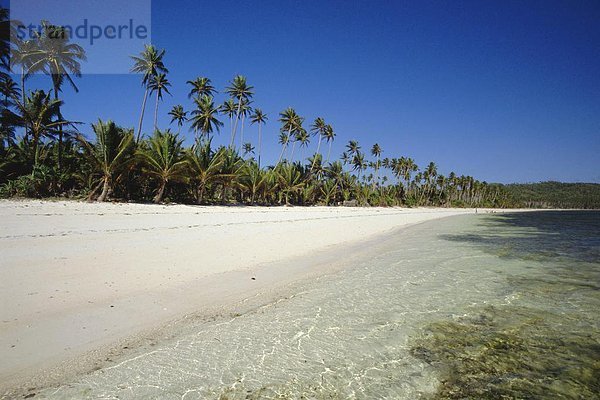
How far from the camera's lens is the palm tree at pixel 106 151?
766 inches

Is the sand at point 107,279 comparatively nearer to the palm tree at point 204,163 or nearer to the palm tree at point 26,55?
the palm tree at point 204,163

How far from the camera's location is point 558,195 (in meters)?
158

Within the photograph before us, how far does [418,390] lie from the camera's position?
2.65m

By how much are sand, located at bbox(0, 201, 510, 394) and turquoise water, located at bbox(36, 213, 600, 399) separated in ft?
1.77

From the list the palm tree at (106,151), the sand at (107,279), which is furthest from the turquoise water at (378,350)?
the palm tree at (106,151)

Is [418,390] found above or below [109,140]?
below

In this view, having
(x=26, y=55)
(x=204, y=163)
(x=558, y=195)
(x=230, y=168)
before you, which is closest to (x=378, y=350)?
(x=204, y=163)

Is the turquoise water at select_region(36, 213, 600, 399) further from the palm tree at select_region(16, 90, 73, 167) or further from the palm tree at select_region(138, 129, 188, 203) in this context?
the palm tree at select_region(16, 90, 73, 167)

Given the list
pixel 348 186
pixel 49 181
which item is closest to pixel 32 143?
pixel 49 181

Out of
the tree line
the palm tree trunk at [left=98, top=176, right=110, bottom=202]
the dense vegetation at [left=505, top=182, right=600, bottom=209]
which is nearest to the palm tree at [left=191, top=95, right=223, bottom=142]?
the tree line

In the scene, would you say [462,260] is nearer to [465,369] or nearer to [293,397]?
[465,369]

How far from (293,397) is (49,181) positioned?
2405 centimetres

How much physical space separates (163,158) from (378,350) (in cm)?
2248

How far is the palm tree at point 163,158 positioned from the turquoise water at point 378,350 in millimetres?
19905
